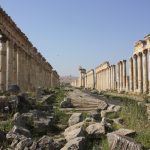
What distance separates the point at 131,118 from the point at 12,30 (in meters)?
23.5

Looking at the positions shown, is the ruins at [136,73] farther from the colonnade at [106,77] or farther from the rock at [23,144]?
the rock at [23,144]

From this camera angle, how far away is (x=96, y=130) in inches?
457

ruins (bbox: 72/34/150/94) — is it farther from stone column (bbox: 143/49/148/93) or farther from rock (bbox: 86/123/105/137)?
rock (bbox: 86/123/105/137)

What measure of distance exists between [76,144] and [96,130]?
172cm

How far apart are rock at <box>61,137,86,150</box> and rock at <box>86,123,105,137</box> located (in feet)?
3.20

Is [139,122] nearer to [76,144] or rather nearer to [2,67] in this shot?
[76,144]

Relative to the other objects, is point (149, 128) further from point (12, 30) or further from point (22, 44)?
point (22, 44)

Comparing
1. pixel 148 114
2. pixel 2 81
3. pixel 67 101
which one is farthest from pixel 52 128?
pixel 2 81

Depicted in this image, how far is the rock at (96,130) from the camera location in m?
11.5

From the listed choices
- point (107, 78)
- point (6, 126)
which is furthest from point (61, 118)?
point (107, 78)

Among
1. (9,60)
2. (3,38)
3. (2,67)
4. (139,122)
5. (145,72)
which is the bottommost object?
(139,122)

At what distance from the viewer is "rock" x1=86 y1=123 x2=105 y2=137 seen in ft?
37.7

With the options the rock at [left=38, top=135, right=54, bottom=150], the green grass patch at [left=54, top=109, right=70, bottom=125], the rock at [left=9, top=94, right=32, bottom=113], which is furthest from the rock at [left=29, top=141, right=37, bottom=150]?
the rock at [left=9, top=94, right=32, bottom=113]

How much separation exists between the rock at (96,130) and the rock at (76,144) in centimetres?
98
